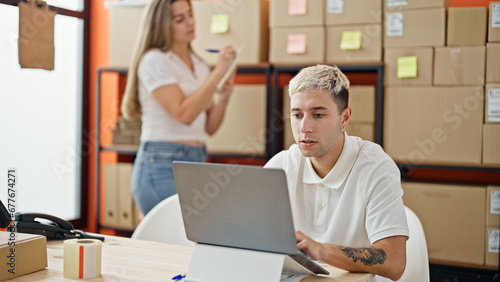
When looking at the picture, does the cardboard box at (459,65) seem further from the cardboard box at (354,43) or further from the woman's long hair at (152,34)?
the woman's long hair at (152,34)

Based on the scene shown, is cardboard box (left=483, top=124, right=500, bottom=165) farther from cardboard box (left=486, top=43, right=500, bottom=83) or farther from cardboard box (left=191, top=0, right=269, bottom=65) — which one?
cardboard box (left=191, top=0, right=269, bottom=65)

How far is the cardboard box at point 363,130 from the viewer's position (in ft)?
9.87

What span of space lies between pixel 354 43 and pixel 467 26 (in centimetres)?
54

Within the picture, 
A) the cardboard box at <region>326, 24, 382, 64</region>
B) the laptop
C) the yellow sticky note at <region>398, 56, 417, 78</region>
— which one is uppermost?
the cardboard box at <region>326, 24, 382, 64</region>

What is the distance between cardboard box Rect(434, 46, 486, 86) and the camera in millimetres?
2791

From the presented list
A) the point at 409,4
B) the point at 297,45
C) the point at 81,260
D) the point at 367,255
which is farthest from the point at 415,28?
the point at 81,260

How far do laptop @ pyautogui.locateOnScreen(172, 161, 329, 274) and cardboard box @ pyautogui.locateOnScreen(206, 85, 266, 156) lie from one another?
Answer: 79.0 inches

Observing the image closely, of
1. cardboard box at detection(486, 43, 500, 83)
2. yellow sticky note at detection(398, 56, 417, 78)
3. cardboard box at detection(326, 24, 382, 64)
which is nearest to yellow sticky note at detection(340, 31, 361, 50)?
cardboard box at detection(326, 24, 382, 64)

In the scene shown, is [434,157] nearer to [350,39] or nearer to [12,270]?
[350,39]

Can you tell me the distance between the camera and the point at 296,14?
315 cm

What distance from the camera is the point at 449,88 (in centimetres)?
285

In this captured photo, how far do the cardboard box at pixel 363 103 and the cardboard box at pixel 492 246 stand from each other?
76cm

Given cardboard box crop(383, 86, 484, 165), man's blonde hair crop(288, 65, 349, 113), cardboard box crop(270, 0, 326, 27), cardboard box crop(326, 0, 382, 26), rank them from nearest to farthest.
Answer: man's blonde hair crop(288, 65, 349, 113) → cardboard box crop(383, 86, 484, 165) → cardboard box crop(326, 0, 382, 26) → cardboard box crop(270, 0, 326, 27)

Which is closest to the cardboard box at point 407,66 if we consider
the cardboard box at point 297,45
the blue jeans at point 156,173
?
the cardboard box at point 297,45
